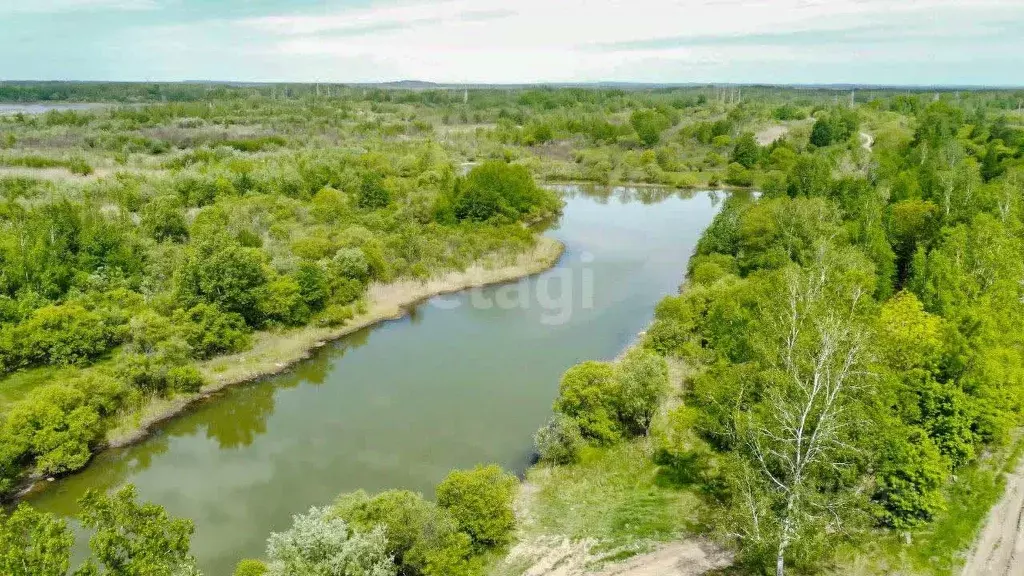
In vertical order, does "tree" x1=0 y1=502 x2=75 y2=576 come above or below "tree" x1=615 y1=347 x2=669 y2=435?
above

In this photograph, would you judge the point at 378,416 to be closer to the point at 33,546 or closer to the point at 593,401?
the point at 593,401

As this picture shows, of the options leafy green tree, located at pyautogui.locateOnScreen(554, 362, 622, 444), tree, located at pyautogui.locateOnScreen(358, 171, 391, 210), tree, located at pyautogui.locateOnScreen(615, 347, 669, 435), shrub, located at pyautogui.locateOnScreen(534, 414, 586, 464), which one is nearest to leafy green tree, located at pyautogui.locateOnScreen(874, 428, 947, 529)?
tree, located at pyautogui.locateOnScreen(615, 347, 669, 435)

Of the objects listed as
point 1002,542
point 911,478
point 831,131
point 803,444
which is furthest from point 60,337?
point 831,131

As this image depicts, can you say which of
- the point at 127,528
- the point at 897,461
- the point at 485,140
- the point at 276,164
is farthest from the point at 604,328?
the point at 485,140

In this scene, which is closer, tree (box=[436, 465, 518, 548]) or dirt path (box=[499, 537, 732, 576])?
dirt path (box=[499, 537, 732, 576])

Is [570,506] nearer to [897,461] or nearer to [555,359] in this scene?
[897,461]

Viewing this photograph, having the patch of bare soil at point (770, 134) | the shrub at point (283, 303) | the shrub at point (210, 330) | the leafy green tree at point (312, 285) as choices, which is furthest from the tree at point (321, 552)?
the patch of bare soil at point (770, 134)

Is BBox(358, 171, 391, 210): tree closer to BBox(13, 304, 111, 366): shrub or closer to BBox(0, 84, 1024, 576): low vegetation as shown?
BBox(0, 84, 1024, 576): low vegetation
